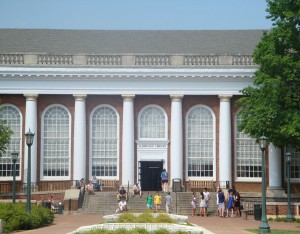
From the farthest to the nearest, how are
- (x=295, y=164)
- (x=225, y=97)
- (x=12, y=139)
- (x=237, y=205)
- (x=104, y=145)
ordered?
(x=104, y=145) < (x=295, y=164) < (x=12, y=139) < (x=225, y=97) < (x=237, y=205)

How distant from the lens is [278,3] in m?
43.1

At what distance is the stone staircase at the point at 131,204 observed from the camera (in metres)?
43.4

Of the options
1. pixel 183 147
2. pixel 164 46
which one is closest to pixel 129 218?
pixel 183 147

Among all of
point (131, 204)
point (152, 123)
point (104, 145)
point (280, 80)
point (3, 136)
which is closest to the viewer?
point (280, 80)

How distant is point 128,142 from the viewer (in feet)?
166

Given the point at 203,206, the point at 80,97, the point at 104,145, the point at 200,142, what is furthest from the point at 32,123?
the point at 203,206

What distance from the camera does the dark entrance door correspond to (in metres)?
51.7

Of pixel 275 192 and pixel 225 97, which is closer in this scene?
pixel 275 192

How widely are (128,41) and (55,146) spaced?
11657mm

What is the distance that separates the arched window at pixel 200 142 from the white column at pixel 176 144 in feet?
3.13

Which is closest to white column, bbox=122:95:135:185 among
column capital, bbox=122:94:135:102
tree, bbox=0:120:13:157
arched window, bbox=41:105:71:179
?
column capital, bbox=122:94:135:102

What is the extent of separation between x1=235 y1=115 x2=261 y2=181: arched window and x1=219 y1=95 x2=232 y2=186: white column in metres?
1.06

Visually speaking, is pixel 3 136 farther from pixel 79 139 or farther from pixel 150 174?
pixel 150 174

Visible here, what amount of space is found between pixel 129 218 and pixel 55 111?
25222mm
